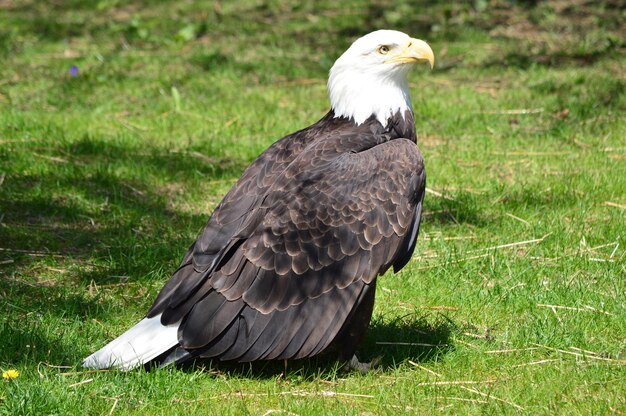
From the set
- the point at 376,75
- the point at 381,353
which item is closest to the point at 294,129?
the point at 376,75

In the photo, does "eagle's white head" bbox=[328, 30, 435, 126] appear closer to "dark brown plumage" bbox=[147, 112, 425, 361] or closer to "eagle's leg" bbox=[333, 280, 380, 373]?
"dark brown plumage" bbox=[147, 112, 425, 361]

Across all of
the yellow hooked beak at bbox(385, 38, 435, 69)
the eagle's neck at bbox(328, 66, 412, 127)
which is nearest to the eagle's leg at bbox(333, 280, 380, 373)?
the eagle's neck at bbox(328, 66, 412, 127)

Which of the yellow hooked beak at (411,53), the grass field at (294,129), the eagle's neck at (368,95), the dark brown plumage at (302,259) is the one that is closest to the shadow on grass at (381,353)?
the grass field at (294,129)

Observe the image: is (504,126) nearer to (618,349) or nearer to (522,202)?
(522,202)

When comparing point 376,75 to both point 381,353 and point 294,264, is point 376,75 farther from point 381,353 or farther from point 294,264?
point 381,353

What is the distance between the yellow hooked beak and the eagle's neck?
0.10 m

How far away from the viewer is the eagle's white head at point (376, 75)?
570 cm

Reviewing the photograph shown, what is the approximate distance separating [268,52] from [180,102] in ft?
7.05

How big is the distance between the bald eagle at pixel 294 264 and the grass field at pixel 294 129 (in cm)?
22

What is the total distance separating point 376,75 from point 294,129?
3.36 m

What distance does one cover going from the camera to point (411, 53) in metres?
5.77

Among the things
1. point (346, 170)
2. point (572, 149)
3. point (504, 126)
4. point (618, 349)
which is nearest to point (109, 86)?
point (504, 126)

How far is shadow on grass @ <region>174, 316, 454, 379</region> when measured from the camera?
16.9ft

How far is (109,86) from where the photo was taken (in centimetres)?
1048
